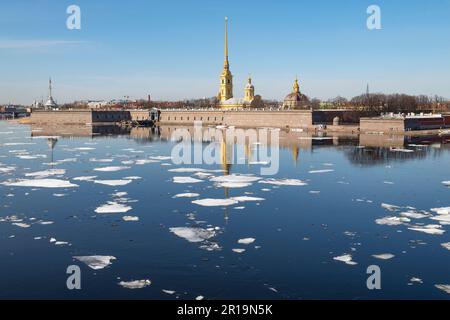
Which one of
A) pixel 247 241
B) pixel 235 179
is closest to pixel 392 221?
pixel 247 241

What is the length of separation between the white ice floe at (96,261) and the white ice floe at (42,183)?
25.6 ft

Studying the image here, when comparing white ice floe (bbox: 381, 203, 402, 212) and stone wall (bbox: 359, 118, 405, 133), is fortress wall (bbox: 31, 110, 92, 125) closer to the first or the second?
stone wall (bbox: 359, 118, 405, 133)

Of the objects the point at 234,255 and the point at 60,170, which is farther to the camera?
the point at 60,170

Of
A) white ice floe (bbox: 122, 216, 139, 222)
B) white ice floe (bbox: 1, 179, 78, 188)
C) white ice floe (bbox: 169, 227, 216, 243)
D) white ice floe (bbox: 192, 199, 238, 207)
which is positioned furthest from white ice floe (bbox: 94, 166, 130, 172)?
white ice floe (bbox: 169, 227, 216, 243)

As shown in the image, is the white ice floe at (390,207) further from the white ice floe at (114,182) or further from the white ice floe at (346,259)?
the white ice floe at (114,182)

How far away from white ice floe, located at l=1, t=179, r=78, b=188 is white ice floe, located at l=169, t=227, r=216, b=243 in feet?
22.7

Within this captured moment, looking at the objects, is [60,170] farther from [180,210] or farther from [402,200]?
[402,200]

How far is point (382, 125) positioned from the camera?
4553 cm

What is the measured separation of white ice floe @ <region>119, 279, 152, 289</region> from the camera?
7430 mm

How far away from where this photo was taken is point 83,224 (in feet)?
36.2

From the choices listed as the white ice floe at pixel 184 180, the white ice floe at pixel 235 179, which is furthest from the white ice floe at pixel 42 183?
the white ice floe at pixel 235 179

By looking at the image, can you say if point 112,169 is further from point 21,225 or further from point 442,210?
point 442,210

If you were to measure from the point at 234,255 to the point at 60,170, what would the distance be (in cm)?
1324
